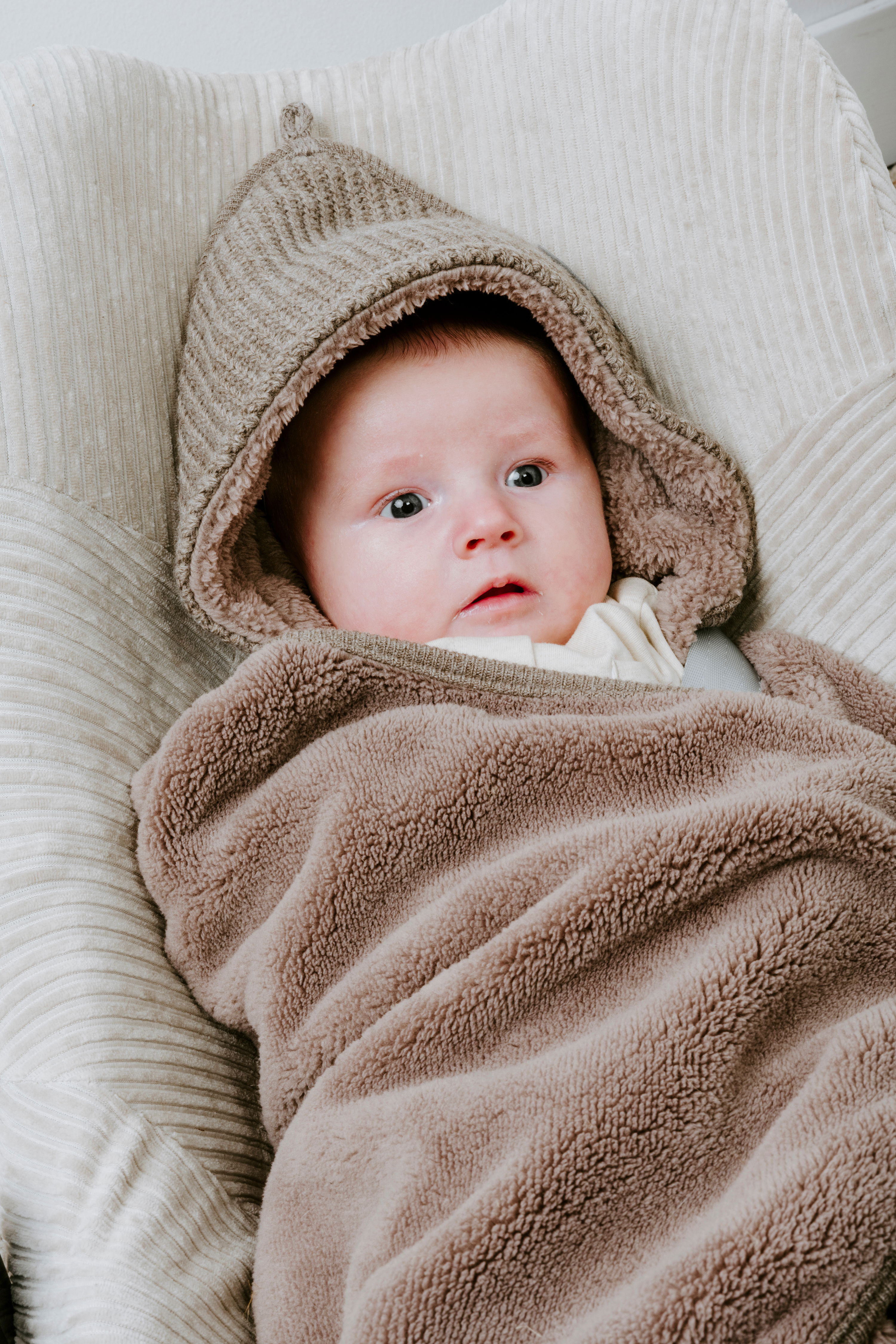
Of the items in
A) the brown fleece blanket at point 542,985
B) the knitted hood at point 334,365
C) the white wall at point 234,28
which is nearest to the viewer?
the brown fleece blanket at point 542,985

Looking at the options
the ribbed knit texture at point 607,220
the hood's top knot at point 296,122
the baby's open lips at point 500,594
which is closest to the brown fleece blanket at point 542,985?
the baby's open lips at point 500,594

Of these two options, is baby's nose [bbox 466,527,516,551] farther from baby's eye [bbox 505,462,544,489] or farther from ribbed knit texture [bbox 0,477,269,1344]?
ribbed knit texture [bbox 0,477,269,1344]

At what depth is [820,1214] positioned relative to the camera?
0.52 meters

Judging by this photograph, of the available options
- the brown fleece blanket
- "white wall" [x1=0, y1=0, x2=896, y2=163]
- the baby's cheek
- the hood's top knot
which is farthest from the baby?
"white wall" [x1=0, y1=0, x2=896, y2=163]

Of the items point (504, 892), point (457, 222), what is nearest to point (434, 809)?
point (504, 892)

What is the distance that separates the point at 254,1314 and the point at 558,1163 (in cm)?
23

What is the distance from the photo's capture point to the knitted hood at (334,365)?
0.88m

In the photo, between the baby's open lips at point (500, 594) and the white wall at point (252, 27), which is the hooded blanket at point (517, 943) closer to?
the baby's open lips at point (500, 594)

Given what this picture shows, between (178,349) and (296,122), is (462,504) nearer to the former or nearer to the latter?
(178,349)

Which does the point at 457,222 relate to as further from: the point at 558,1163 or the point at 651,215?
the point at 558,1163

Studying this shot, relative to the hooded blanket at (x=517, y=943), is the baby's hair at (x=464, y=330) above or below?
above

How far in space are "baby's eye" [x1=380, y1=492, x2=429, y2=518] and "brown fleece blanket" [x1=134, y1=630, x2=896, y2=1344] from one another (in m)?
0.18

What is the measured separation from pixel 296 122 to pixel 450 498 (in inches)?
16.8

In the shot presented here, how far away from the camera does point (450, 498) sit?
912mm
